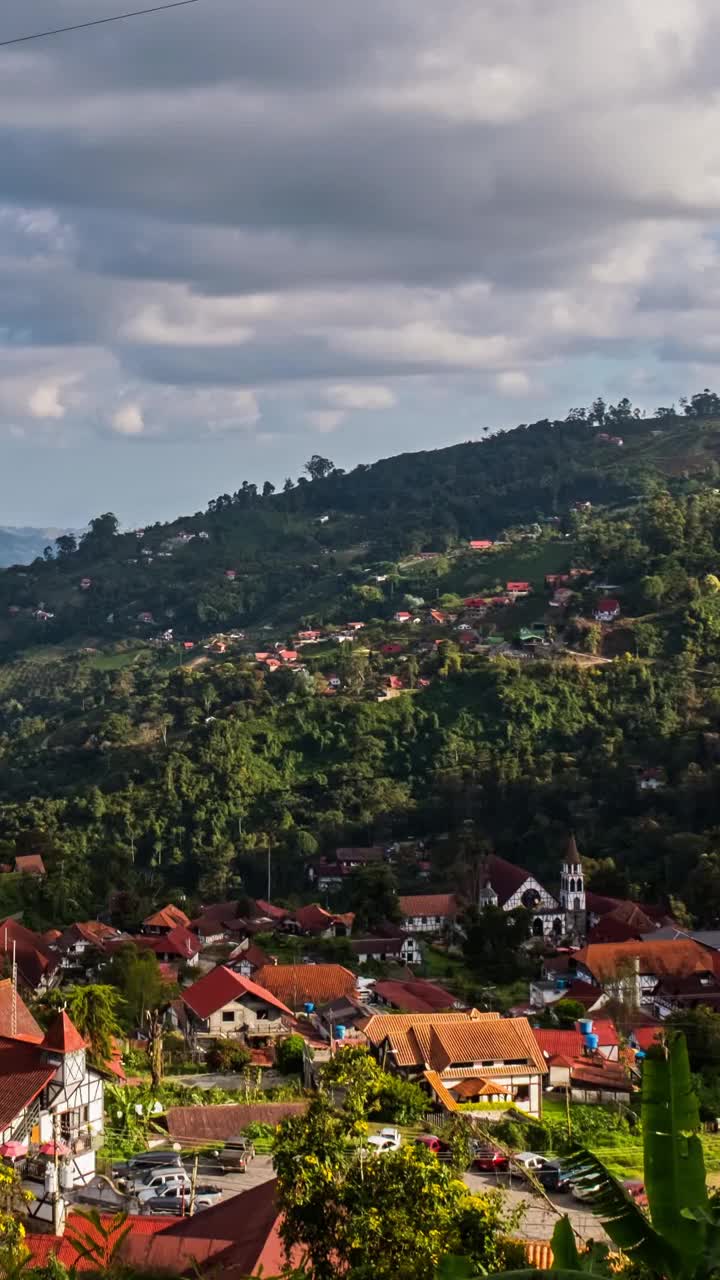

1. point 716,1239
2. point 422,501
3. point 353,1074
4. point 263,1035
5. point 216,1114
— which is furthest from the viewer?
point 422,501

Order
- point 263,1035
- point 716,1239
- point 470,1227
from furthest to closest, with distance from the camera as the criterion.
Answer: point 263,1035, point 470,1227, point 716,1239

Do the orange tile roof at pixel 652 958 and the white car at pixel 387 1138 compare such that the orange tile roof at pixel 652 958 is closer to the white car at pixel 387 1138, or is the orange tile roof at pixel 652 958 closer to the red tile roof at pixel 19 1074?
the white car at pixel 387 1138

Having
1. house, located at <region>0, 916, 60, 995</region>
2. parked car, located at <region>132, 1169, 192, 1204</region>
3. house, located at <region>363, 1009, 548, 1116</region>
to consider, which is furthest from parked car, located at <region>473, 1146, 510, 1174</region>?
house, located at <region>0, 916, 60, 995</region>

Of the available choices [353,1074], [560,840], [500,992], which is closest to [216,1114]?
[353,1074]

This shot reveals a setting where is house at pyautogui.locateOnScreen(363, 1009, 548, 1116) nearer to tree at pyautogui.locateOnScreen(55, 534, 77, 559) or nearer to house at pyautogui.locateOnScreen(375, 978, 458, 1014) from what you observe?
house at pyautogui.locateOnScreen(375, 978, 458, 1014)

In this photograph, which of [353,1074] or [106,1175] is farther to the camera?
[106,1175]

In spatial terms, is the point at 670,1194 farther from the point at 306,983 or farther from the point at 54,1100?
the point at 306,983

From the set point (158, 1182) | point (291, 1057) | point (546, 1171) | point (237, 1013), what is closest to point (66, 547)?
point (237, 1013)

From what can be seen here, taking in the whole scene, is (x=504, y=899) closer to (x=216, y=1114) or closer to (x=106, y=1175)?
(x=216, y=1114)
